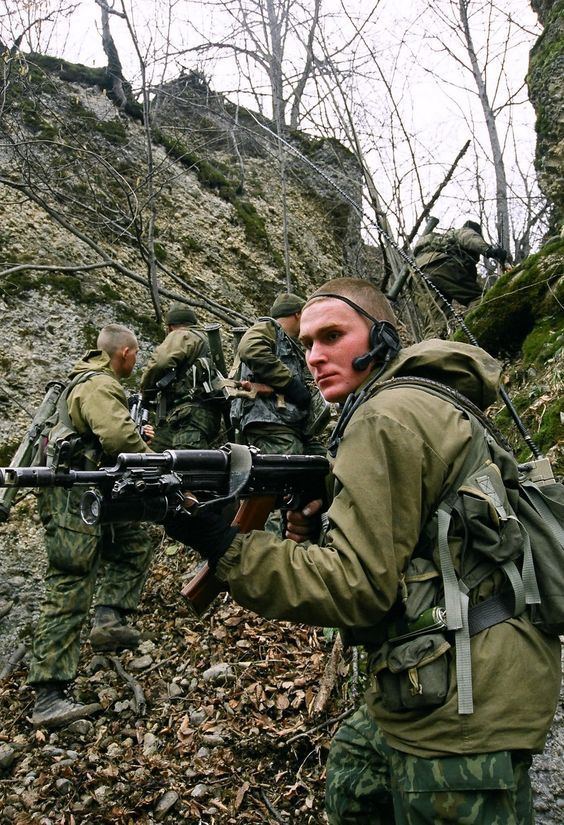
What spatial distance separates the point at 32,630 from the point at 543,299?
6.34 meters

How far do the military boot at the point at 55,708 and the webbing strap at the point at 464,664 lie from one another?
13.4 ft

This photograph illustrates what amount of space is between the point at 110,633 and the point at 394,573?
187 inches

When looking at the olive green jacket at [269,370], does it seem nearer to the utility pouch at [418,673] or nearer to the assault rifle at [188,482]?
the assault rifle at [188,482]

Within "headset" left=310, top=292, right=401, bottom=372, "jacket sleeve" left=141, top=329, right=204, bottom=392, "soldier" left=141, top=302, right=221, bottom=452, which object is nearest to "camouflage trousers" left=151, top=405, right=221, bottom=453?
"soldier" left=141, top=302, right=221, bottom=452

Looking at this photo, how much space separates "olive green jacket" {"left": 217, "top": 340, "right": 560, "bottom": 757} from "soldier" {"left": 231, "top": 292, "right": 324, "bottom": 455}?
474 centimetres

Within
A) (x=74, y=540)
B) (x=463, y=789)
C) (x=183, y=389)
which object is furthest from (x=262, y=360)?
(x=463, y=789)

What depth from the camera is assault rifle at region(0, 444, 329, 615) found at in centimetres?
191

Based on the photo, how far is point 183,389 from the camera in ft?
25.8

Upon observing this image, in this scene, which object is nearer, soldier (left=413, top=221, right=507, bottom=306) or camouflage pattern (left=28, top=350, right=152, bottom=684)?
camouflage pattern (left=28, top=350, right=152, bottom=684)

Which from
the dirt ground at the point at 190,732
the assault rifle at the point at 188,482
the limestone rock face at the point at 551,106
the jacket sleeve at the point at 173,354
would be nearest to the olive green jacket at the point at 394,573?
the assault rifle at the point at 188,482

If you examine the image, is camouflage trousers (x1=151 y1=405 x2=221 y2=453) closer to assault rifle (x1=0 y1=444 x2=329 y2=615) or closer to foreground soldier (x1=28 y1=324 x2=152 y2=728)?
A: foreground soldier (x1=28 y1=324 x2=152 y2=728)

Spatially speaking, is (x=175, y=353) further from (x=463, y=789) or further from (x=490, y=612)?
(x=463, y=789)

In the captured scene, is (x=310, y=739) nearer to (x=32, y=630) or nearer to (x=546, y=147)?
(x=32, y=630)

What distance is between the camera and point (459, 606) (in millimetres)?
1952
